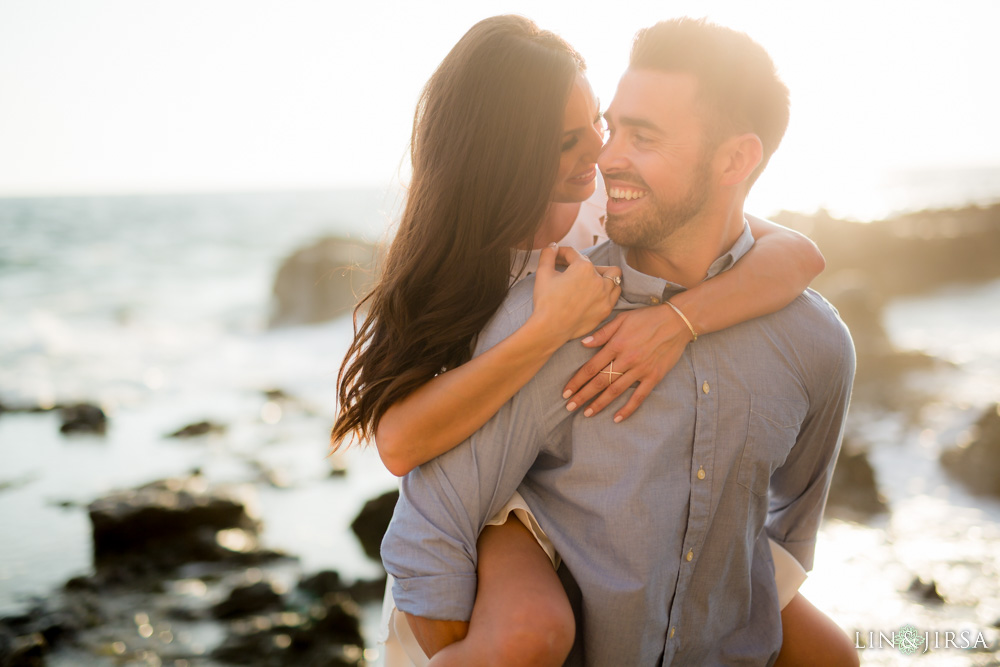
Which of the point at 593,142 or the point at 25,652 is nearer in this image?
the point at 593,142

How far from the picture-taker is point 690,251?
2.50 m

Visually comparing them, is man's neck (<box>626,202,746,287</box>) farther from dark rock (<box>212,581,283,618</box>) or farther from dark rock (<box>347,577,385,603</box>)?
dark rock (<box>212,581,283,618</box>)

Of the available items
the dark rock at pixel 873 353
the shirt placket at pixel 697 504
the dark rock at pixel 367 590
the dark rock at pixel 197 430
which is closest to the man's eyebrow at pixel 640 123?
the shirt placket at pixel 697 504

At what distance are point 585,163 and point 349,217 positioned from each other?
49369 millimetres

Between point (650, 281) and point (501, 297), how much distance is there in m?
0.49

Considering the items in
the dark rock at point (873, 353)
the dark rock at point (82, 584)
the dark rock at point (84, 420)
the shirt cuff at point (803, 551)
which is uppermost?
the shirt cuff at point (803, 551)

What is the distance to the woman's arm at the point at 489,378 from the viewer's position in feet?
7.05

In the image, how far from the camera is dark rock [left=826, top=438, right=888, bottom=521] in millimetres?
4855

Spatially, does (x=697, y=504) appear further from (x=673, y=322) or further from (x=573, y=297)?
(x=573, y=297)

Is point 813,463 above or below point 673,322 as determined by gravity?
below

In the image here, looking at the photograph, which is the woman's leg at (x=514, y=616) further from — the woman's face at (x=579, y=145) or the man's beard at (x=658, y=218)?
the woman's face at (x=579, y=145)

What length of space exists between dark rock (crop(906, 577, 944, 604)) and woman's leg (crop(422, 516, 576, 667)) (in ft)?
9.19

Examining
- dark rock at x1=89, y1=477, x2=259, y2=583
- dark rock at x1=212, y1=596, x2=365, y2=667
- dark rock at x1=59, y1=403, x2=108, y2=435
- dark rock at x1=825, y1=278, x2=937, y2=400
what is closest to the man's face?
dark rock at x1=212, y1=596, x2=365, y2=667

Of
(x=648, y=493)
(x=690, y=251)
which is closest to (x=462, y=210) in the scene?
(x=690, y=251)
